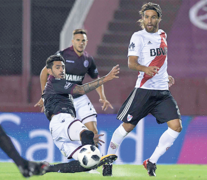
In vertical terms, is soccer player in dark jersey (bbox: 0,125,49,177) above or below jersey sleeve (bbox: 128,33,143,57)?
below

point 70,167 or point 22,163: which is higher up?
point 22,163

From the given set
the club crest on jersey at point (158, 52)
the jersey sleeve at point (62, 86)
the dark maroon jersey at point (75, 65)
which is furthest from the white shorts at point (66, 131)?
the dark maroon jersey at point (75, 65)

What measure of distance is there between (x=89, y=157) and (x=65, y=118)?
578 millimetres

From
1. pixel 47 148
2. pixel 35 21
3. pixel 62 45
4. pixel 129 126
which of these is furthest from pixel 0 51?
pixel 129 126

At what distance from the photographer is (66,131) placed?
4996 millimetres

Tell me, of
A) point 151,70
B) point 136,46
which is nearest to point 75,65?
point 136,46

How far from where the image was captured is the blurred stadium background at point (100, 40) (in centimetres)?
1027

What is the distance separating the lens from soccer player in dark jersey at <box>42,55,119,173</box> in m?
4.93

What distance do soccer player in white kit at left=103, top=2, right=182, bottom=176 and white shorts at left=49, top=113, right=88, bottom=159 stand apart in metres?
0.77

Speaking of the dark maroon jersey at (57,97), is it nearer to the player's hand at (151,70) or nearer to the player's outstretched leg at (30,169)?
the player's hand at (151,70)

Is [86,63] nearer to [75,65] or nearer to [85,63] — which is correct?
[85,63]

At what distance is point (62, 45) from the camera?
971 cm

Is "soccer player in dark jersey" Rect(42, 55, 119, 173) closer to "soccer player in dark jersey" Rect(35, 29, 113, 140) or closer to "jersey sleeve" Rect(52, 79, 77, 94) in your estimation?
"jersey sleeve" Rect(52, 79, 77, 94)

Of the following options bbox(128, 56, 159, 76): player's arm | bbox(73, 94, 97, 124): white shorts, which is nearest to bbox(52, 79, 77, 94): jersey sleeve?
bbox(128, 56, 159, 76): player's arm
